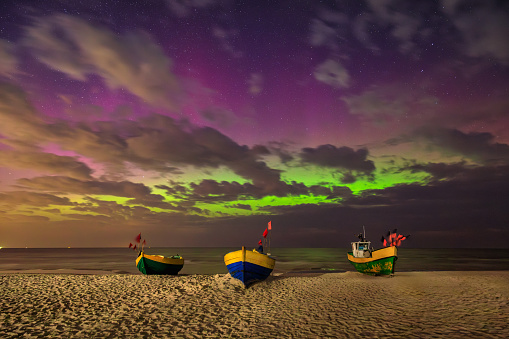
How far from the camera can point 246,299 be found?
15.6 meters

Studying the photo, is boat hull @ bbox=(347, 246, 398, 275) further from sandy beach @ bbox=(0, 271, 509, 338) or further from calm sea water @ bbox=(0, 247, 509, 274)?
calm sea water @ bbox=(0, 247, 509, 274)

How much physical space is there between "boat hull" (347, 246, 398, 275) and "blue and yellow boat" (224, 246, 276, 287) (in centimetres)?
1161

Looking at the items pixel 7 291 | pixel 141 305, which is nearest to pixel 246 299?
pixel 141 305

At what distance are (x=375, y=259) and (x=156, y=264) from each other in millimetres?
19841

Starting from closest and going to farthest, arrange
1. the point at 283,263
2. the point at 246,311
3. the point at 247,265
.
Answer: the point at 246,311 → the point at 247,265 → the point at 283,263

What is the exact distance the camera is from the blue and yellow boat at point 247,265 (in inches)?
742

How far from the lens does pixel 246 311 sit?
1295cm

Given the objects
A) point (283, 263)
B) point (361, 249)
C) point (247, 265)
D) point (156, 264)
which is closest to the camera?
point (247, 265)

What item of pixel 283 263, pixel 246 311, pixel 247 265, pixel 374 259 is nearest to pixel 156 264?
pixel 247 265

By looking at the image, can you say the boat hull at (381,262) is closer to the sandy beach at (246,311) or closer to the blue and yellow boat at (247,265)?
the sandy beach at (246,311)

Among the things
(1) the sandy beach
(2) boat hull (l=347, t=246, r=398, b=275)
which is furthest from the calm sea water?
(1) the sandy beach

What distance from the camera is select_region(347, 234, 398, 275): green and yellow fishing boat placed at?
25.1m

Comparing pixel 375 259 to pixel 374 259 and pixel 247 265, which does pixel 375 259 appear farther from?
pixel 247 265

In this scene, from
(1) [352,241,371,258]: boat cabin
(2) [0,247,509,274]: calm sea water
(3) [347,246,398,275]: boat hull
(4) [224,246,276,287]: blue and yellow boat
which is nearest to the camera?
(4) [224,246,276,287]: blue and yellow boat
